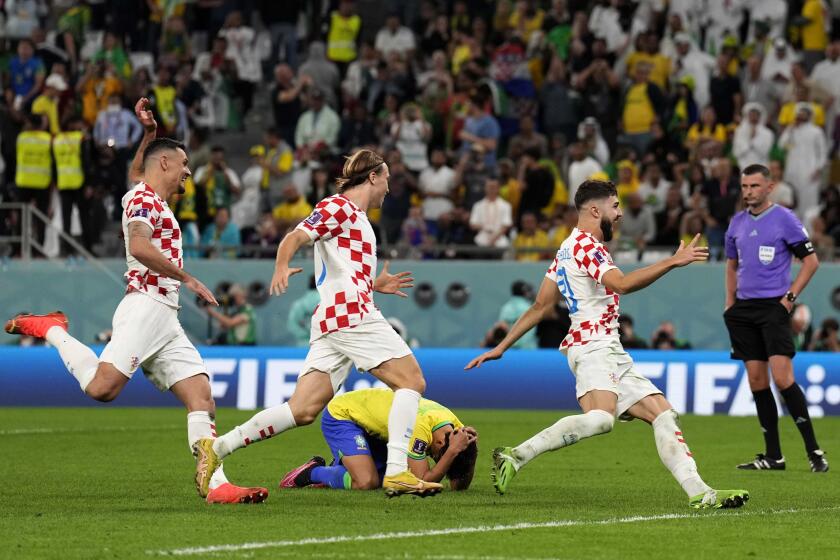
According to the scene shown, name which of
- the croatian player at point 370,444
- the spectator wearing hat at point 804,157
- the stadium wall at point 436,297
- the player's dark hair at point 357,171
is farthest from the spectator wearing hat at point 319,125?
the player's dark hair at point 357,171

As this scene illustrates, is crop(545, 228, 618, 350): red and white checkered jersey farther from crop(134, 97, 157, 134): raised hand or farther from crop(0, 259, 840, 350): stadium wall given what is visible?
crop(0, 259, 840, 350): stadium wall

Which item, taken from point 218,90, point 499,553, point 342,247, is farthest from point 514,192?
point 499,553

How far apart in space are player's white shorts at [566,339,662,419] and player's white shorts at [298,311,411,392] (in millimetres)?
1071

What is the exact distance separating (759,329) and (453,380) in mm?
7565

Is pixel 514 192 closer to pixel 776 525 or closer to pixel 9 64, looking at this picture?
pixel 9 64

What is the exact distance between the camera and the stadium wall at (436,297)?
21.9 meters

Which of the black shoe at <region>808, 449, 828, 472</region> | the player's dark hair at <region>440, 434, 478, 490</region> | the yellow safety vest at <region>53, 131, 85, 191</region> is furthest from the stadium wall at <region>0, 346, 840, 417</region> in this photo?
the player's dark hair at <region>440, 434, 478, 490</region>

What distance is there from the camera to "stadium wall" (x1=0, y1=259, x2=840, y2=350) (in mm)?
21891

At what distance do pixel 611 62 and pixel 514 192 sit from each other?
4031 millimetres

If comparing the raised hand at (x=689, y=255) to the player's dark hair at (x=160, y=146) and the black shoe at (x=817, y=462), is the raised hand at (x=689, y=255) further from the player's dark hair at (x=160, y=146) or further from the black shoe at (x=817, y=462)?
the black shoe at (x=817, y=462)

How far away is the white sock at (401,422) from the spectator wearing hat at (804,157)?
48.1ft

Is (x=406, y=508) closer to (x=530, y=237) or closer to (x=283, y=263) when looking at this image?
(x=283, y=263)

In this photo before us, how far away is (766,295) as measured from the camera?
1321 cm

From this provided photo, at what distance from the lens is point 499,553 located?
25.5 ft
